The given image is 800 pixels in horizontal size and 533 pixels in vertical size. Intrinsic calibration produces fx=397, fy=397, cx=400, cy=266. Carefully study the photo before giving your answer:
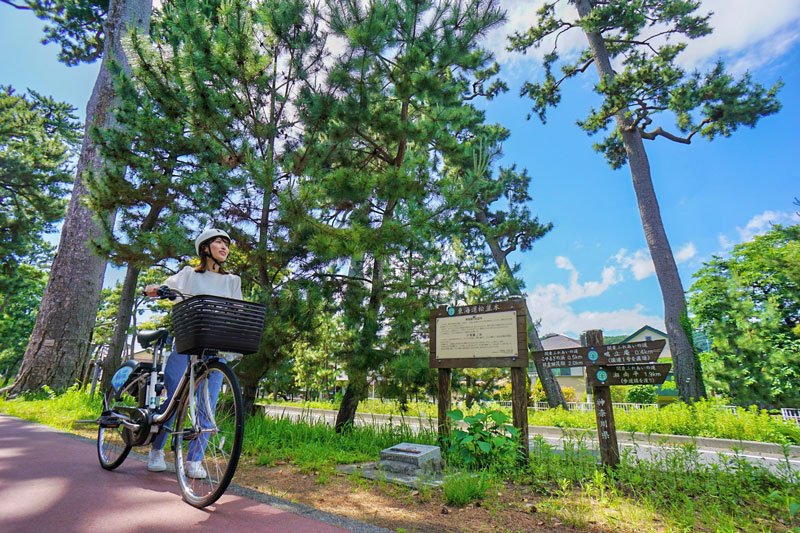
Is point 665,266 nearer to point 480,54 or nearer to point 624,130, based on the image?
point 624,130

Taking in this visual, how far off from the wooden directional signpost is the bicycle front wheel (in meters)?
3.50

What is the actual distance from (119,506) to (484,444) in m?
2.86

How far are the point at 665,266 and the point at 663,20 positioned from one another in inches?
318

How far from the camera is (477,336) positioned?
4625 mm

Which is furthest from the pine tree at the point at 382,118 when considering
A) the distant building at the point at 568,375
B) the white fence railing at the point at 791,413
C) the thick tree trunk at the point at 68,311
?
the distant building at the point at 568,375

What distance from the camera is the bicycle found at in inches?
88.8

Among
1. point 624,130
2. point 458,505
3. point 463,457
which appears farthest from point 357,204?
point 624,130

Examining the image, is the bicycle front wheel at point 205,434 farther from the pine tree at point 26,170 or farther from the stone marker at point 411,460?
the pine tree at point 26,170

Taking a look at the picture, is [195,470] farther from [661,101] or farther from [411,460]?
[661,101]

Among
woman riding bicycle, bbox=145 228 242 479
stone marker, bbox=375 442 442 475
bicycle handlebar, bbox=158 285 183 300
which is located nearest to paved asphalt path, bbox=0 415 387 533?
woman riding bicycle, bbox=145 228 242 479

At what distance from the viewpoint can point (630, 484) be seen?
332 cm

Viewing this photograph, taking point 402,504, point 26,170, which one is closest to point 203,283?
point 402,504

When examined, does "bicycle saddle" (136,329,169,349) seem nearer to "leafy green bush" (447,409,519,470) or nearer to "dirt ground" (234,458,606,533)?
"dirt ground" (234,458,606,533)

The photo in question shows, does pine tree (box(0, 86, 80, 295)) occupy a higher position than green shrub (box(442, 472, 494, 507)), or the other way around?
pine tree (box(0, 86, 80, 295))
